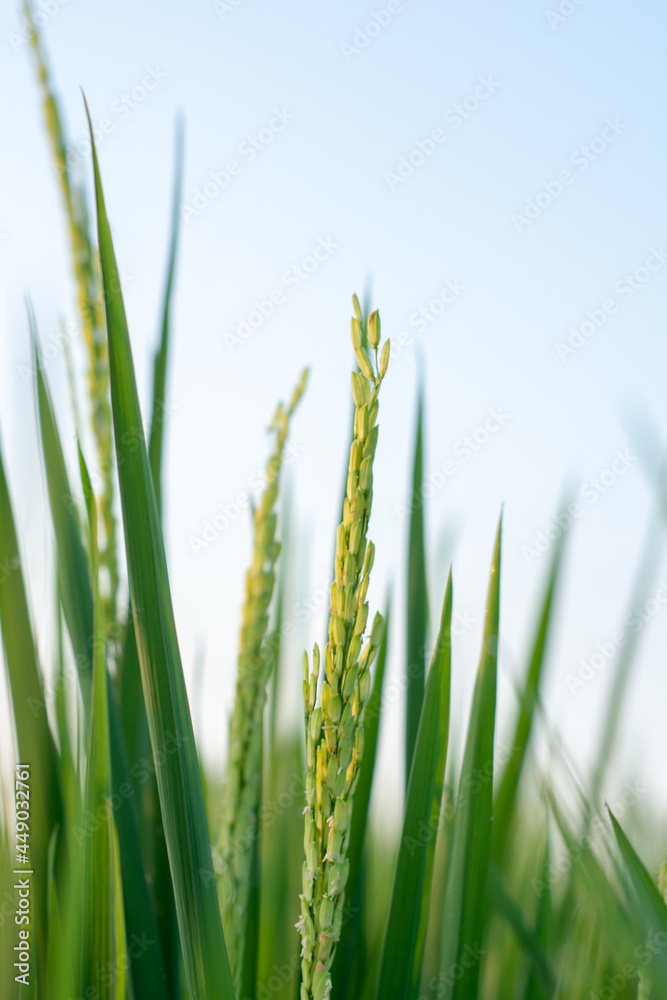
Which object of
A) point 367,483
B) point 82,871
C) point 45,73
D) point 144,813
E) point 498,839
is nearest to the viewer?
point 367,483

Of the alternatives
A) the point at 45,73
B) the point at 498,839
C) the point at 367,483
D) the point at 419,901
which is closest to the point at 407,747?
the point at 419,901

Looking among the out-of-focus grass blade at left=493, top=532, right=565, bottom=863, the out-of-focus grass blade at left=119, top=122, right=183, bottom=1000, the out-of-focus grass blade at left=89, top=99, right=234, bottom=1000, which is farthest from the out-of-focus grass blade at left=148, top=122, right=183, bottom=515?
the out-of-focus grass blade at left=493, top=532, right=565, bottom=863

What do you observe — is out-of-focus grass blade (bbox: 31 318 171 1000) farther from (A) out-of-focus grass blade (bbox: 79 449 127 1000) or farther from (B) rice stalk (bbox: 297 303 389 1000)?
(B) rice stalk (bbox: 297 303 389 1000)

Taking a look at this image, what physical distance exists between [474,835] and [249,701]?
0.33 metres

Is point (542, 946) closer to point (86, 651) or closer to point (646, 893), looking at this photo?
point (646, 893)

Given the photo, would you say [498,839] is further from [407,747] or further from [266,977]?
[266,977]

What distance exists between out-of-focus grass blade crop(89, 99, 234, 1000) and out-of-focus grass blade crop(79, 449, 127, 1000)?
11 cm

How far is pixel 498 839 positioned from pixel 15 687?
83 centimetres

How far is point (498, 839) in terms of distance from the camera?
1313 mm

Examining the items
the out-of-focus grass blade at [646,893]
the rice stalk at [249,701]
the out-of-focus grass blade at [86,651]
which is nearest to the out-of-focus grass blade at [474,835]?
the out-of-focus grass blade at [646,893]

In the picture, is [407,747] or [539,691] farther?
[539,691]

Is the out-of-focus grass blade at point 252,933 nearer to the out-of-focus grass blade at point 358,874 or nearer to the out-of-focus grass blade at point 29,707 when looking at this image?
the out-of-focus grass blade at point 358,874

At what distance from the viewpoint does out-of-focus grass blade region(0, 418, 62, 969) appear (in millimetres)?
982

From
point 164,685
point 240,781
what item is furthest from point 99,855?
point 164,685
